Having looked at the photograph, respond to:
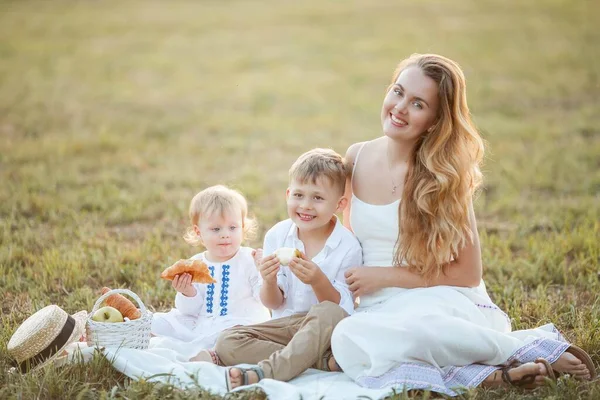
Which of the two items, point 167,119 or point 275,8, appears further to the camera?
point 275,8

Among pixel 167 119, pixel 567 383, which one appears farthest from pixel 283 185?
pixel 567 383

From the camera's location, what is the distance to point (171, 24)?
2106 cm

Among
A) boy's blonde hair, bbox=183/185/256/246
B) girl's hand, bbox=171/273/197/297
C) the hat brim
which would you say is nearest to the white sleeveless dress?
girl's hand, bbox=171/273/197/297

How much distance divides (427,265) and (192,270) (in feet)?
4.48

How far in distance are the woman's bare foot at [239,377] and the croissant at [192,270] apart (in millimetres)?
715

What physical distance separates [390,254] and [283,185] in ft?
14.9

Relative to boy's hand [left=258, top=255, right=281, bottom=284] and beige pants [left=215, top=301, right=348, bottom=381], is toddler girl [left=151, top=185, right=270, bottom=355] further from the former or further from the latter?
boy's hand [left=258, top=255, right=281, bottom=284]

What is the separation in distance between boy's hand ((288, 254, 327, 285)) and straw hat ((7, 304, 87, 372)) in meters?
1.25

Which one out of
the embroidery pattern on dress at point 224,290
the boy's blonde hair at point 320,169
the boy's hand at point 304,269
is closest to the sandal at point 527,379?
the boy's hand at point 304,269

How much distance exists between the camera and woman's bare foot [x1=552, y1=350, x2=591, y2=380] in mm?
4277

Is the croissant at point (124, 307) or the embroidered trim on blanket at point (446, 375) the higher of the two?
the croissant at point (124, 307)

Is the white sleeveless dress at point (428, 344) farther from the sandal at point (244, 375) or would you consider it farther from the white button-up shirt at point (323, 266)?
the sandal at point (244, 375)

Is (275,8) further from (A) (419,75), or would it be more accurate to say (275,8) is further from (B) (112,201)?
(A) (419,75)

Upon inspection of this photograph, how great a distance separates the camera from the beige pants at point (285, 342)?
4254 mm
